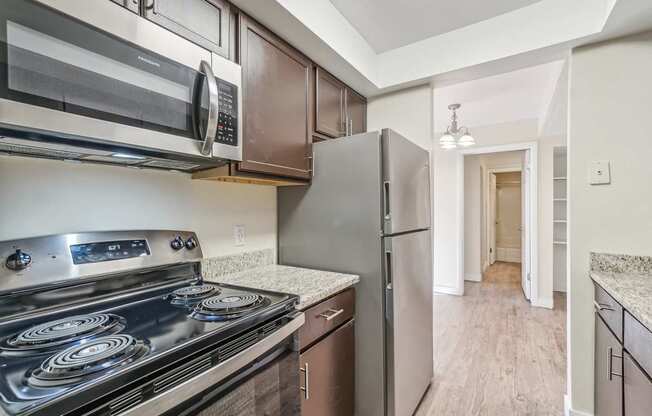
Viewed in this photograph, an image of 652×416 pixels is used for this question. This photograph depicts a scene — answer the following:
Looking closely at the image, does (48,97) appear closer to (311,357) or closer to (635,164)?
(311,357)

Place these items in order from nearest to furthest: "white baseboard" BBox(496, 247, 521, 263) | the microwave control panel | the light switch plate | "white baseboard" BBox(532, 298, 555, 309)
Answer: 1. the microwave control panel
2. the light switch plate
3. "white baseboard" BBox(532, 298, 555, 309)
4. "white baseboard" BBox(496, 247, 521, 263)

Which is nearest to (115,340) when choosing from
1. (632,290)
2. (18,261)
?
(18,261)

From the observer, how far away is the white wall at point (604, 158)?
5.21 ft

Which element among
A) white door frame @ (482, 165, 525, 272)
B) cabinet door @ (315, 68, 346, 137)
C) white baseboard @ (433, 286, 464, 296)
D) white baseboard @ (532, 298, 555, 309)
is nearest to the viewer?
cabinet door @ (315, 68, 346, 137)

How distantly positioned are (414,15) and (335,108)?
2.37ft

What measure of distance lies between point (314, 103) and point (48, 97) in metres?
1.29

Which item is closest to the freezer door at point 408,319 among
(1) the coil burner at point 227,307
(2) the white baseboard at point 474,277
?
(1) the coil burner at point 227,307

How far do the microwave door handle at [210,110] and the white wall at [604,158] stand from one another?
1917mm

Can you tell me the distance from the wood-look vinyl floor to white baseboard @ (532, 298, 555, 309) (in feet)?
0.24

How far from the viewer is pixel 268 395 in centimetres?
97

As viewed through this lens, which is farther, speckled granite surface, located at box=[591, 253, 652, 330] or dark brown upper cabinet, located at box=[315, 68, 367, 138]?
dark brown upper cabinet, located at box=[315, 68, 367, 138]

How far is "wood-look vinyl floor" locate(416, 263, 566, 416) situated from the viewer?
191cm

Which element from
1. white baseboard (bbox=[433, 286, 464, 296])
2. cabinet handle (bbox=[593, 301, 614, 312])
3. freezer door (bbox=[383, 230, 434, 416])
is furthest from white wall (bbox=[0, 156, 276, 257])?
white baseboard (bbox=[433, 286, 464, 296])

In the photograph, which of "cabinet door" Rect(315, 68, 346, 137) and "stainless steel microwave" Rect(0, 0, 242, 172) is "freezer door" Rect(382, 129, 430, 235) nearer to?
"cabinet door" Rect(315, 68, 346, 137)
